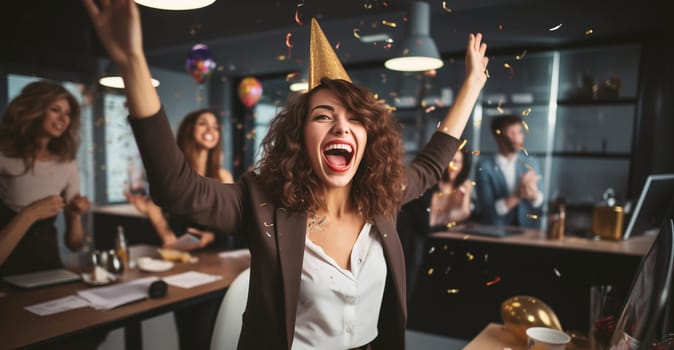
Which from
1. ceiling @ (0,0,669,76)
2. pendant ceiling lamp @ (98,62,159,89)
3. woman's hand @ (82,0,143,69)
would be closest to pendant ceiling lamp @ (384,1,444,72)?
ceiling @ (0,0,669,76)

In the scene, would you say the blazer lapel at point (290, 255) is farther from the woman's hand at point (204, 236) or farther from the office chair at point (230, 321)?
the woman's hand at point (204, 236)

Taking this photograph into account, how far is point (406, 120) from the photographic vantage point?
5840 millimetres

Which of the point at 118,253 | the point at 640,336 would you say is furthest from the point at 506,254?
the point at 640,336

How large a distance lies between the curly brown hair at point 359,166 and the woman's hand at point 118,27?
51 cm

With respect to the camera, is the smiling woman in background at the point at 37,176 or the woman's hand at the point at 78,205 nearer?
the smiling woman in background at the point at 37,176

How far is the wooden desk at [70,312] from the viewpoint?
1.54 metres

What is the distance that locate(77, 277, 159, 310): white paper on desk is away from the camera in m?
1.84

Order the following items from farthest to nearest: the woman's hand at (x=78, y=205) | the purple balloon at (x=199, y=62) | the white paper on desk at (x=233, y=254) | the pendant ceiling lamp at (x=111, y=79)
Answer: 1. the purple balloon at (x=199, y=62)
2. the white paper on desk at (x=233, y=254)
3. the woman's hand at (x=78, y=205)
4. the pendant ceiling lamp at (x=111, y=79)

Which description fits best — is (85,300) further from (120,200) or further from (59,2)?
(120,200)

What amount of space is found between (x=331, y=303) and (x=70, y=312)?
1.23m

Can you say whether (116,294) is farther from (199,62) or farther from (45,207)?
(199,62)

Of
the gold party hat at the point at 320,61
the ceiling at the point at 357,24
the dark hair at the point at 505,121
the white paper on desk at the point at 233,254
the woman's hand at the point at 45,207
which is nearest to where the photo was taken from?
the gold party hat at the point at 320,61

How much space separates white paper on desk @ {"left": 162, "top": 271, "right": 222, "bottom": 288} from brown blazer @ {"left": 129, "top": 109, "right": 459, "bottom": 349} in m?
1.11

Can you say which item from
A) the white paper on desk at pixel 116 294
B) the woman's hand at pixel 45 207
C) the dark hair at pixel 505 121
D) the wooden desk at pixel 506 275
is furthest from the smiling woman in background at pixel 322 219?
the dark hair at pixel 505 121
